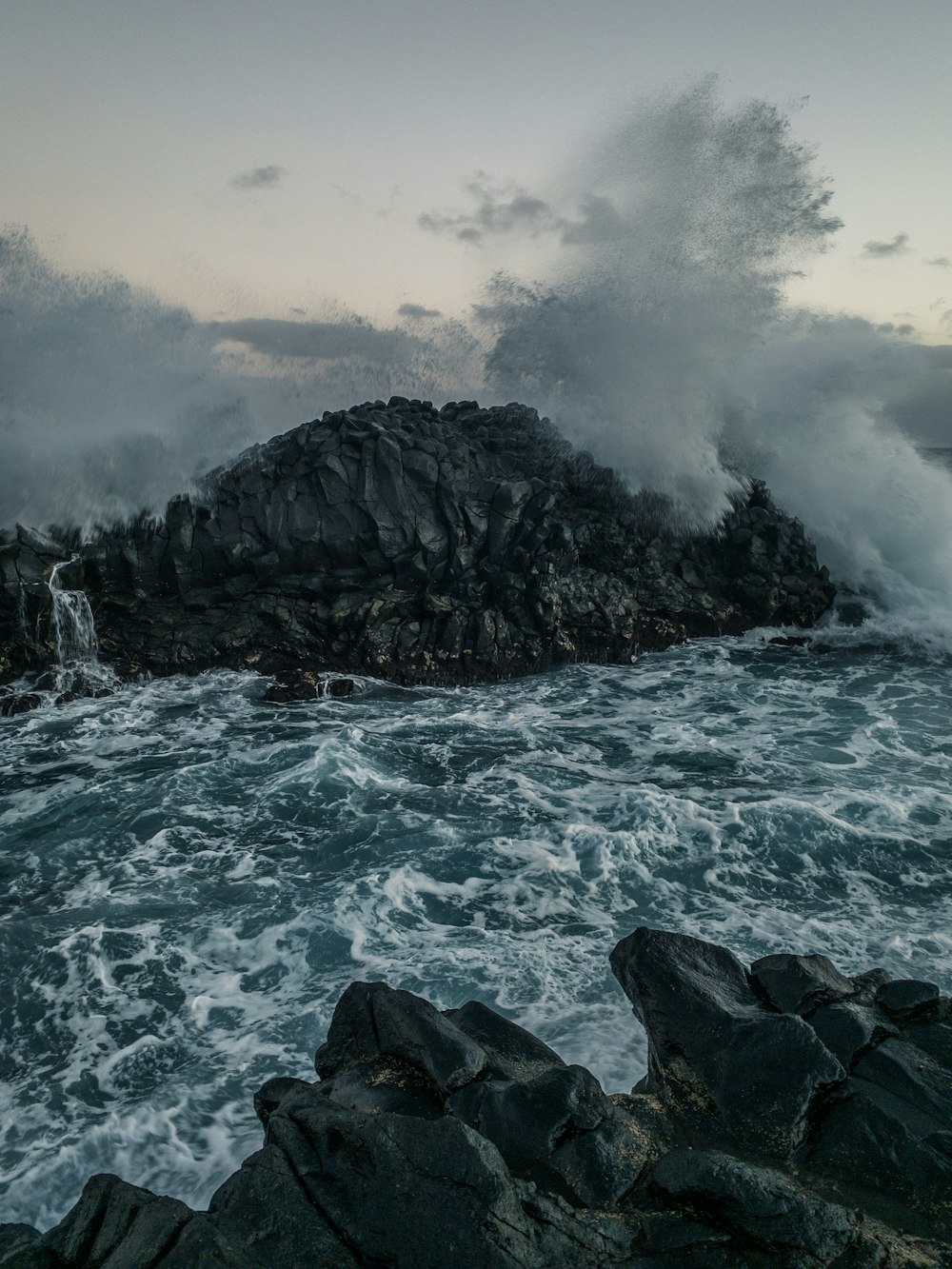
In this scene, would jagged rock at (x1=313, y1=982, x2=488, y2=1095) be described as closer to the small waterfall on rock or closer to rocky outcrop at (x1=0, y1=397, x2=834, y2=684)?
rocky outcrop at (x1=0, y1=397, x2=834, y2=684)

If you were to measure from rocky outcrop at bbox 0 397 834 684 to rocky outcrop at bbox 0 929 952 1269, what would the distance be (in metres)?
14.7

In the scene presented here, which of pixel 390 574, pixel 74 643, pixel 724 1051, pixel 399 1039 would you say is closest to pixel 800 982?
pixel 724 1051

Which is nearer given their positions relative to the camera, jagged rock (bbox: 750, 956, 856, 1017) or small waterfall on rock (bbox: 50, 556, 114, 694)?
jagged rock (bbox: 750, 956, 856, 1017)

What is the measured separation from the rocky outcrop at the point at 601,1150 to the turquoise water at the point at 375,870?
1605mm

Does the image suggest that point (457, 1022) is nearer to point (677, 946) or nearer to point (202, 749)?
point (677, 946)

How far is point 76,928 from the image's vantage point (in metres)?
9.79

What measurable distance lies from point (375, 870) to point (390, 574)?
12743 millimetres

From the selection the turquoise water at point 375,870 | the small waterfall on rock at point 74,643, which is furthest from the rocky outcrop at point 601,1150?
the small waterfall on rock at point 74,643

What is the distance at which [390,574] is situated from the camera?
22.7 metres

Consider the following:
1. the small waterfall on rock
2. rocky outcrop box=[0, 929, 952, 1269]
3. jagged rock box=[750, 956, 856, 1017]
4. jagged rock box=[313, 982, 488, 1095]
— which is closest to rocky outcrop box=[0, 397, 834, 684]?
the small waterfall on rock

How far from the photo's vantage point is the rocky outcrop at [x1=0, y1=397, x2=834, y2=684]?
68.6ft

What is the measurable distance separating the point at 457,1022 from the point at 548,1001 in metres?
2.05

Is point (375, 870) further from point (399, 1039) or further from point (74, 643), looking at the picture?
point (74, 643)

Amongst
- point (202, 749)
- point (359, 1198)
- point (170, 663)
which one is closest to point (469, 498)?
point (170, 663)
